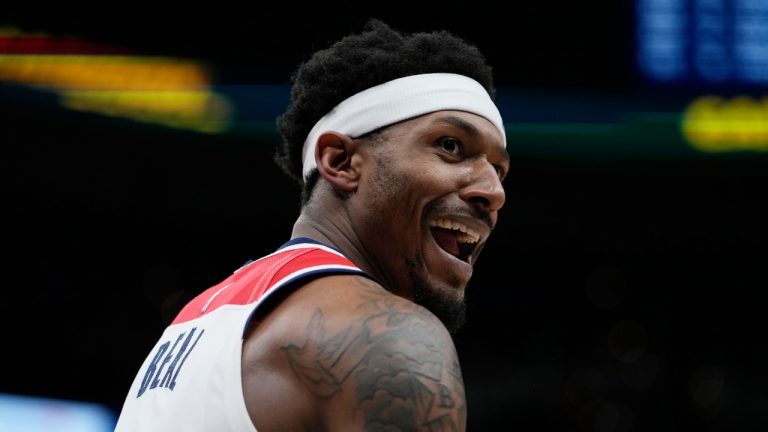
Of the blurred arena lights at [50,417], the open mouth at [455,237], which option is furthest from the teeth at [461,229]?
the blurred arena lights at [50,417]

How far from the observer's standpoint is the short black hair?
2.57 meters

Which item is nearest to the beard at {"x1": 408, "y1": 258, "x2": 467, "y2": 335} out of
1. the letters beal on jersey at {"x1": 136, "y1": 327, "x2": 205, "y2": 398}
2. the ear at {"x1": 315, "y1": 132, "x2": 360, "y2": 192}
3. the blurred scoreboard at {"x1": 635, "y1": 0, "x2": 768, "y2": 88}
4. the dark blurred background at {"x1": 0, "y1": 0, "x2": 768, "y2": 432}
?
the ear at {"x1": 315, "y1": 132, "x2": 360, "y2": 192}

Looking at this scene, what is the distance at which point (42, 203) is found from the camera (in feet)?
26.3

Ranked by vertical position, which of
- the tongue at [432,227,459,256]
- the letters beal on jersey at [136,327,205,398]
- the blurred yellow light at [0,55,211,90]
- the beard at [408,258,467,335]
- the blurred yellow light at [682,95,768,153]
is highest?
the blurred yellow light at [0,55,211,90]

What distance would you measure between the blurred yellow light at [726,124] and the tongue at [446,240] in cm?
419

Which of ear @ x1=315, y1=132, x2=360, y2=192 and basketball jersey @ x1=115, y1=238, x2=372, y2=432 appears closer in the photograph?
basketball jersey @ x1=115, y1=238, x2=372, y2=432

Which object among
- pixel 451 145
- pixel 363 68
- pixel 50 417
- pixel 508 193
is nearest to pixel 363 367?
pixel 451 145

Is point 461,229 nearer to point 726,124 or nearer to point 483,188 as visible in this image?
point 483,188

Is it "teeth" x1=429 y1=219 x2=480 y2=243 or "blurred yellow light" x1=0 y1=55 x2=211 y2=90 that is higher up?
"blurred yellow light" x1=0 y1=55 x2=211 y2=90

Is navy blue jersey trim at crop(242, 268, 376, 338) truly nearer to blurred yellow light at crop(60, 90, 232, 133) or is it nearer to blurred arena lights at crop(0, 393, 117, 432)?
blurred yellow light at crop(60, 90, 232, 133)

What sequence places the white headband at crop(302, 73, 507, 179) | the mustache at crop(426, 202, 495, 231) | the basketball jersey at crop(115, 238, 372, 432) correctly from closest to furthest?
the basketball jersey at crop(115, 238, 372, 432) < the mustache at crop(426, 202, 495, 231) < the white headband at crop(302, 73, 507, 179)

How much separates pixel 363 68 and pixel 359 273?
762 millimetres

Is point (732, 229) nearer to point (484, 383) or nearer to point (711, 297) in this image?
point (711, 297)

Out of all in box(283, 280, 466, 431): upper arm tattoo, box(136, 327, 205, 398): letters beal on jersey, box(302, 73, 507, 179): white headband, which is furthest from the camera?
box(302, 73, 507, 179): white headband
